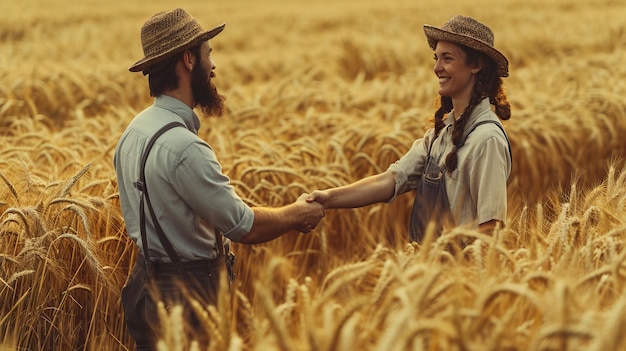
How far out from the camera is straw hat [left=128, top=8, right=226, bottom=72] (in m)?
2.71

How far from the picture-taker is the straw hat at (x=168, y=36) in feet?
8.90

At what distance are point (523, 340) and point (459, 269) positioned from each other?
27cm

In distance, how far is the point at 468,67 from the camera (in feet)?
9.94

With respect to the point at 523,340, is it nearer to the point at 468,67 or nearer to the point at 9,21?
the point at 468,67

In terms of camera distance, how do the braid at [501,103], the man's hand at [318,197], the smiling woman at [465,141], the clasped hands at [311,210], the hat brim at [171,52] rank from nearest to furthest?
the hat brim at [171,52]
the smiling woman at [465,141]
the braid at [501,103]
the clasped hands at [311,210]
the man's hand at [318,197]

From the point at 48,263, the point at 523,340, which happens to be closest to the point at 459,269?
the point at 523,340

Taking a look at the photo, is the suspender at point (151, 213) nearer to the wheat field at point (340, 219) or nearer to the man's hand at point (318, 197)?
the wheat field at point (340, 219)

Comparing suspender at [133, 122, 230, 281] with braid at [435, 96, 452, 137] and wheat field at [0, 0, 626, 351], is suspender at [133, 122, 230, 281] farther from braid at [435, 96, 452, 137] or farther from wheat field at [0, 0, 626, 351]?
braid at [435, 96, 452, 137]

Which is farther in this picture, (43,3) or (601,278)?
(43,3)

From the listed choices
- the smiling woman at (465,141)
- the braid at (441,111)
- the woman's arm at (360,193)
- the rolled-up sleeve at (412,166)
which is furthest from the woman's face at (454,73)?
the woman's arm at (360,193)

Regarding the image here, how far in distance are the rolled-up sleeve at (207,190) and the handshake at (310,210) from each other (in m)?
0.52

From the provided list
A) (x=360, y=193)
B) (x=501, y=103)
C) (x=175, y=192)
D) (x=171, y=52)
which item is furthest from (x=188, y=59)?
(x=501, y=103)

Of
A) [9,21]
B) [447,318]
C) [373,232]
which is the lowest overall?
[373,232]

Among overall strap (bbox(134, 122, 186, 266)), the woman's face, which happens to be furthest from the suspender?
the woman's face
